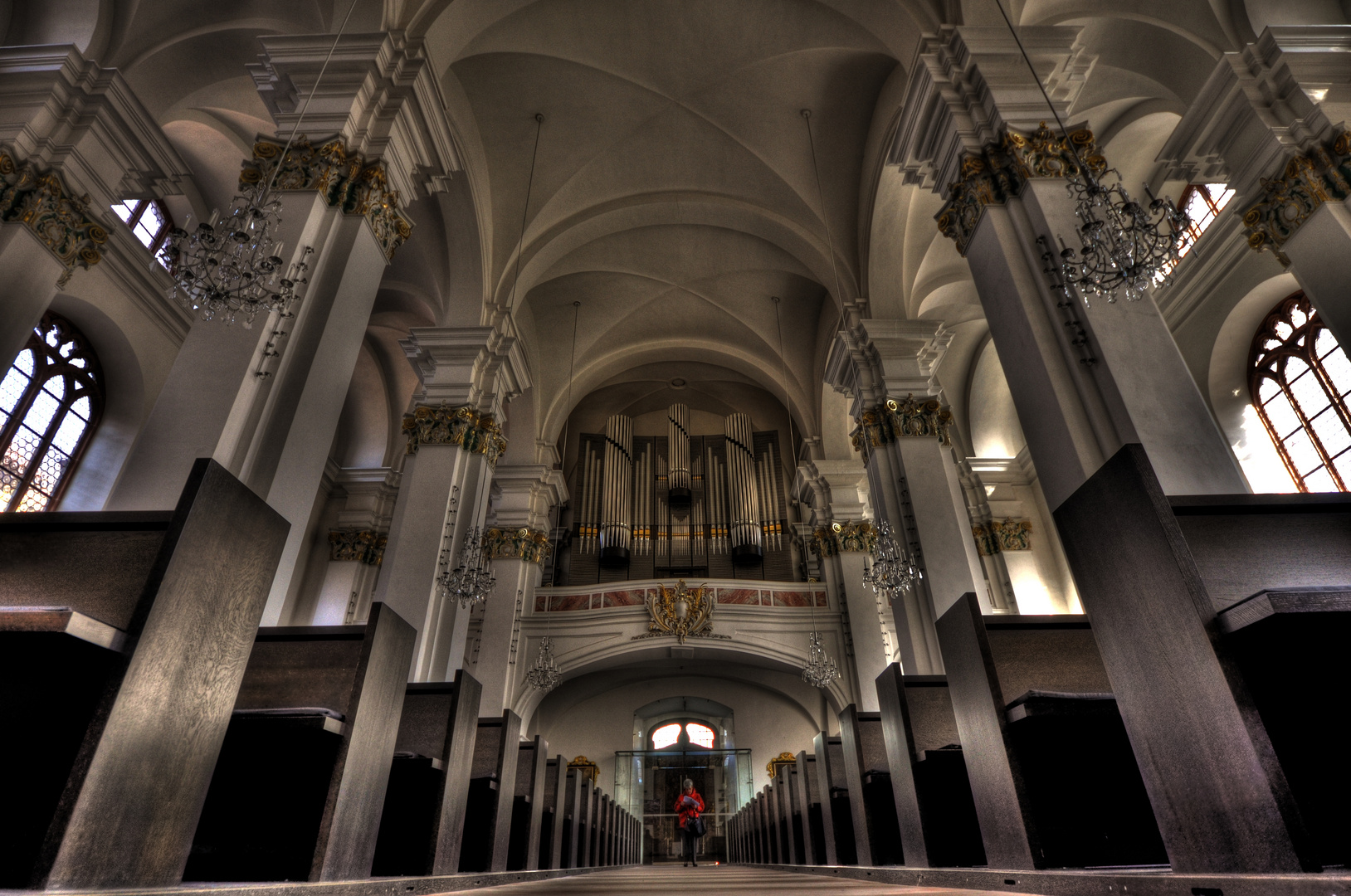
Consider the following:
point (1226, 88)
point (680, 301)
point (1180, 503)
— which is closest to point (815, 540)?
point (680, 301)

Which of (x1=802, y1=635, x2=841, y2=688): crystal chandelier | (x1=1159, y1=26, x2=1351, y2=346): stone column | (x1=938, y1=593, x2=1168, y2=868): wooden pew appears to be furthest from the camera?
(x1=802, y1=635, x2=841, y2=688): crystal chandelier

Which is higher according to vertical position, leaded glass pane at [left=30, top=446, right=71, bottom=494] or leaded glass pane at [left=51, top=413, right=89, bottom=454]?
leaded glass pane at [left=51, top=413, right=89, bottom=454]

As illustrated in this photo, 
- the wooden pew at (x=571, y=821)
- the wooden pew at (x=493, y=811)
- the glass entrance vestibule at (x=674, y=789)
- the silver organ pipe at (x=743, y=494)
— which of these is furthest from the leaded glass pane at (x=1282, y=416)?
the glass entrance vestibule at (x=674, y=789)

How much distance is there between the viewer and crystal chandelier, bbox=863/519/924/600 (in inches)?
256

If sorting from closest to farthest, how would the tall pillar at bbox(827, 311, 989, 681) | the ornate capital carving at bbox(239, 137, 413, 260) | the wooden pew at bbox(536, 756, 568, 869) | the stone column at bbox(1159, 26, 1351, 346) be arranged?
the stone column at bbox(1159, 26, 1351, 346) → the ornate capital carving at bbox(239, 137, 413, 260) → the wooden pew at bbox(536, 756, 568, 869) → the tall pillar at bbox(827, 311, 989, 681)

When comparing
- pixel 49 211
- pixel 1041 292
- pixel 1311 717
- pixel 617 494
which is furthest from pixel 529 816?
pixel 617 494

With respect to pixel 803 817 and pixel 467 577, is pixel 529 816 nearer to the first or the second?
pixel 467 577

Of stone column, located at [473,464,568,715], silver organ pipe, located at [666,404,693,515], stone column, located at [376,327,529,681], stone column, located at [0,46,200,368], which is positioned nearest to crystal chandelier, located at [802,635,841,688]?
stone column, located at [473,464,568,715]

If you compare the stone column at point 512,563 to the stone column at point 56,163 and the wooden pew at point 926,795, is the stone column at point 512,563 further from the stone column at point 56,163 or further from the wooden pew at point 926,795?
the wooden pew at point 926,795

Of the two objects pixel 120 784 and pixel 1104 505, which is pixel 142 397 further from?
pixel 1104 505

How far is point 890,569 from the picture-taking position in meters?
6.54

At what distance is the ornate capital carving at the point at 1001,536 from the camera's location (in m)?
11.4

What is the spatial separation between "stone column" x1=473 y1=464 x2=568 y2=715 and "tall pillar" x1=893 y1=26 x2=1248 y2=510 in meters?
7.27

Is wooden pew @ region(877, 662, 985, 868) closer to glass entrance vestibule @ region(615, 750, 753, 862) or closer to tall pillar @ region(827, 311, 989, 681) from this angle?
tall pillar @ region(827, 311, 989, 681)
